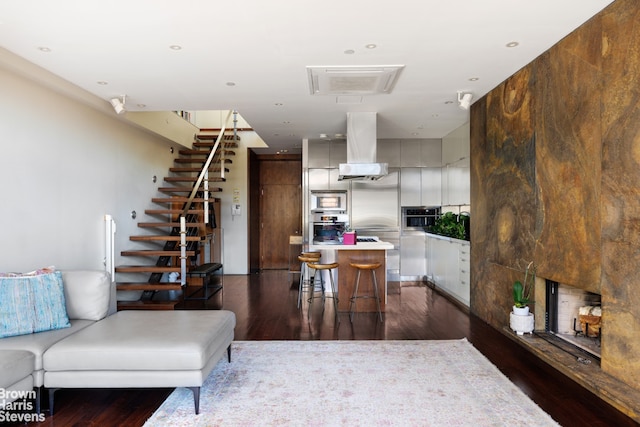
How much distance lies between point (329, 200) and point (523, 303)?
4.11m

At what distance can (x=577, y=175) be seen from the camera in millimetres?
2955

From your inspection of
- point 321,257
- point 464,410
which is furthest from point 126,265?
point 464,410

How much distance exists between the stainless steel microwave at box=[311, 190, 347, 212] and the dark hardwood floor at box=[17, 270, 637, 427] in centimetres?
160

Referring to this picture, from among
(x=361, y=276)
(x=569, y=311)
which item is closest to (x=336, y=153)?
(x=361, y=276)

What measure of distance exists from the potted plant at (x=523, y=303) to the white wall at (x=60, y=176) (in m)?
4.69

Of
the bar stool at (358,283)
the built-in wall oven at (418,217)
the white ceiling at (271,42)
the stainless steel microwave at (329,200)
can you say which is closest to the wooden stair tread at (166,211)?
the white ceiling at (271,42)

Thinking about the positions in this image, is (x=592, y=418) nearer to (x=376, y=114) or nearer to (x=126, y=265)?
(x=376, y=114)

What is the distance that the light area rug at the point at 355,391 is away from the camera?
237cm

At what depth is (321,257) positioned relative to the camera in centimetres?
600

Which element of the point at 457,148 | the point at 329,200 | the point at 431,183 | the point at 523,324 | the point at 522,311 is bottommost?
the point at 523,324

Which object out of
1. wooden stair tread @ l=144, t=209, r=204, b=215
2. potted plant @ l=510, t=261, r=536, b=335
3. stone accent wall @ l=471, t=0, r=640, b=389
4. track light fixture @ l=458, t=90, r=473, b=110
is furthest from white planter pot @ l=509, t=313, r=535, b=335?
wooden stair tread @ l=144, t=209, r=204, b=215

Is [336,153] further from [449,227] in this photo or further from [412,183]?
[449,227]

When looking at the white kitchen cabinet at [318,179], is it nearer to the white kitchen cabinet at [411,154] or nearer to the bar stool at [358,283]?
the white kitchen cabinet at [411,154]

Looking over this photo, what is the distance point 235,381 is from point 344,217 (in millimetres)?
4573
